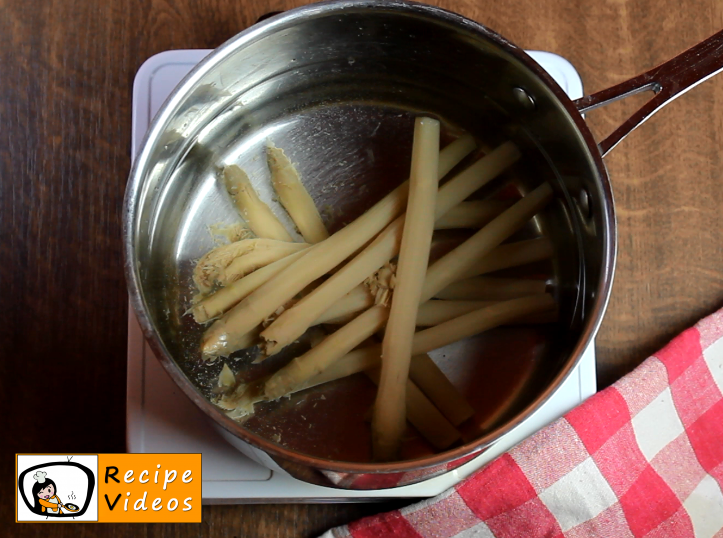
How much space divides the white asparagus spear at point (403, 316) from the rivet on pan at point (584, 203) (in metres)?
0.10

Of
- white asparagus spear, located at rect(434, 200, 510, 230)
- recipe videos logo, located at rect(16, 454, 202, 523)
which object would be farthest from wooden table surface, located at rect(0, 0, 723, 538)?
white asparagus spear, located at rect(434, 200, 510, 230)

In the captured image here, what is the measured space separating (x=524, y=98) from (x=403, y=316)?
0.18m

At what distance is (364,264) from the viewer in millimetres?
420

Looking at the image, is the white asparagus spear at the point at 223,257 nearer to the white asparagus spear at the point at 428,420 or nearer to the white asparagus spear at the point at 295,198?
the white asparagus spear at the point at 295,198

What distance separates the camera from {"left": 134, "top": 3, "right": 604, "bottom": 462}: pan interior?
415mm

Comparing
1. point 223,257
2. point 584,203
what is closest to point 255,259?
point 223,257

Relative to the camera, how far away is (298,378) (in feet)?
1.33

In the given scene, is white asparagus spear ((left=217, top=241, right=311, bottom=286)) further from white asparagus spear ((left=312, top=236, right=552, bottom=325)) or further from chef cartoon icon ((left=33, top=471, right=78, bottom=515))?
chef cartoon icon ((left=33, top=471, right=78, bottom=515))

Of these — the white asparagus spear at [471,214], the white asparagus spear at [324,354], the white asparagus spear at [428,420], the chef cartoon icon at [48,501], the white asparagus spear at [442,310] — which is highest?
the white asparagus spear at [471,214]

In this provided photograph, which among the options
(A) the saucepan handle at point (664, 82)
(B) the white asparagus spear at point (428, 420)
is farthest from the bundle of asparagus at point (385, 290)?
(A) the saucepan handle at point (664, 82)

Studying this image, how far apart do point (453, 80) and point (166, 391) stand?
1.03ft

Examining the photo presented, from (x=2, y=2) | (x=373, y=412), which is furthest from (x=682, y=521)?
(x=2, y=2)

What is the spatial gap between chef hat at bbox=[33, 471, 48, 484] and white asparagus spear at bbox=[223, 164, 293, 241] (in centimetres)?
23

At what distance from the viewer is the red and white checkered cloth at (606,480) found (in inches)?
16.5
